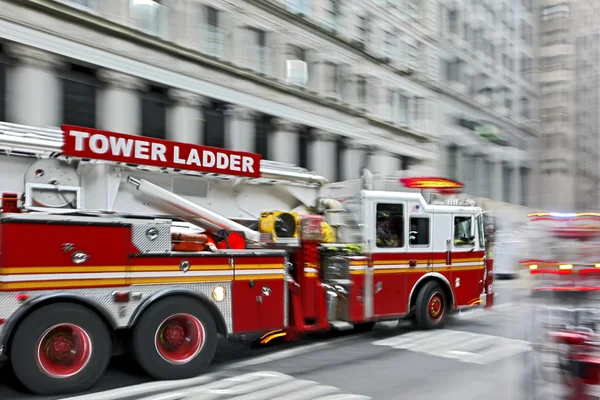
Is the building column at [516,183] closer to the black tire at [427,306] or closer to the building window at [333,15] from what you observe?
the building window at [333,15]

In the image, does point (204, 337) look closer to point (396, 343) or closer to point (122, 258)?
point (122, 258)

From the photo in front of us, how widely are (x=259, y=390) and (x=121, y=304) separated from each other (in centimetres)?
171

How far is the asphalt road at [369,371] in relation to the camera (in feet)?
19.1

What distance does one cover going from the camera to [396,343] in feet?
28.5

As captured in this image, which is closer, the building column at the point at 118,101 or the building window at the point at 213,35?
the building column at the point at 118,101

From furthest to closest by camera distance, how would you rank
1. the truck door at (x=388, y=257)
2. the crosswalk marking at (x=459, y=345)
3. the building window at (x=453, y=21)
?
the building window at (x=453, y=21)
the truck door at (x=388, y=257)
the crosswalk marking at (x=459, y=345)

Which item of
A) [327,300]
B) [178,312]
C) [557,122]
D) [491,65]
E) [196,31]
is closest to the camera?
[178,312]

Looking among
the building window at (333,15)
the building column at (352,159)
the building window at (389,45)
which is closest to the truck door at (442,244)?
the building column at (352,159)

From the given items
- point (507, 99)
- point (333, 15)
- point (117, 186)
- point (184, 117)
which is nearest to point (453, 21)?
point (507, 99)

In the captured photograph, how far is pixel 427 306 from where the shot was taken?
9461 millimetres

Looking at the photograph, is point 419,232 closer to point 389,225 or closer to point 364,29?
point 389,225

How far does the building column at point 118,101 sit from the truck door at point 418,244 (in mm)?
10612

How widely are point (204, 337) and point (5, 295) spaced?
86.5 inches

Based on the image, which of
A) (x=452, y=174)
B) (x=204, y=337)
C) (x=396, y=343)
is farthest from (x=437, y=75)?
(x=204, y=337)
